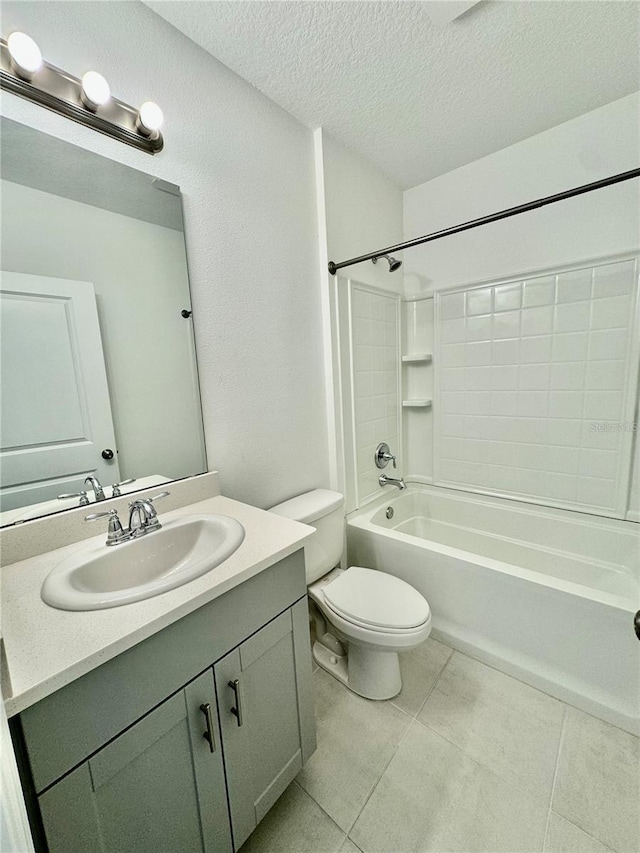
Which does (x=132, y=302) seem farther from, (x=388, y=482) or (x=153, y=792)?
(x=388, y=482)

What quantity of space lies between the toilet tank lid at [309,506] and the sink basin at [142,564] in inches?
16.9

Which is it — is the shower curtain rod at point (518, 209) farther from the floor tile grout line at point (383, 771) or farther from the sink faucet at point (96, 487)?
the floor tile grout line at point (383, 771)

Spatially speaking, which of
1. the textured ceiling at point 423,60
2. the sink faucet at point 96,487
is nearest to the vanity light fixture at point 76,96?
the textured ceiling at point 423,60

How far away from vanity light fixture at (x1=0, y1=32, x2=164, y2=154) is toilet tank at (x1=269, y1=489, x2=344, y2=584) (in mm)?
1386

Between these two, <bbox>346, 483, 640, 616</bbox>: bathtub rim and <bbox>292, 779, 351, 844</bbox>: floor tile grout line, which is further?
<bbox>346, 483, 640, 616</bbox>: bathtub rim

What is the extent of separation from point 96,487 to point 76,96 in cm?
109

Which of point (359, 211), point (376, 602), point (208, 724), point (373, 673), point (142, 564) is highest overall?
point (359, 211)

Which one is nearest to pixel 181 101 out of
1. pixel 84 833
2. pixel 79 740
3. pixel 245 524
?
pixel 245 524

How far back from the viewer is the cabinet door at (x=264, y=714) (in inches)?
32.0

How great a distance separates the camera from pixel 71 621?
2.11 ft

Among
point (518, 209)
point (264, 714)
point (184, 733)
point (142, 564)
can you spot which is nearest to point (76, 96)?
point (142, 564)

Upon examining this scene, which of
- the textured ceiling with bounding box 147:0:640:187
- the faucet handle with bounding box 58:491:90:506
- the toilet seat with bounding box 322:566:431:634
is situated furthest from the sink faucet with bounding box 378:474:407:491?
the textured ceiling with bounding box 147:0:640:187

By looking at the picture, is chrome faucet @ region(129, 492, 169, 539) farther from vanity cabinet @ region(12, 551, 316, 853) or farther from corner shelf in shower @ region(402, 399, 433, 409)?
corner shelf in shower @ region(402, 399, 433, 409)

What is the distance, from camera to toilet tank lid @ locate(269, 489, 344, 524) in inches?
57.6
